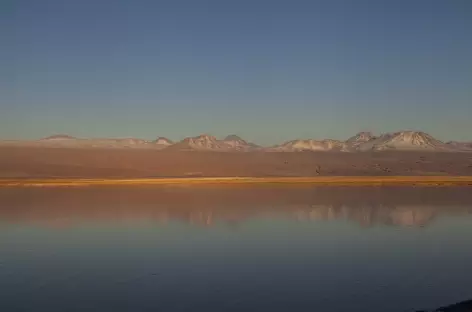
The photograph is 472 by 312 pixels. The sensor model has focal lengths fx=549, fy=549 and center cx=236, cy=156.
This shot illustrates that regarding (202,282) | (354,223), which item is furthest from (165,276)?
(354,223)

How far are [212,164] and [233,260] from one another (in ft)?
183

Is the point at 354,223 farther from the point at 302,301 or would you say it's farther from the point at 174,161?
the point at 174,161

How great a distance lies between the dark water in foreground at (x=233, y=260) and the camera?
6879 millimetres

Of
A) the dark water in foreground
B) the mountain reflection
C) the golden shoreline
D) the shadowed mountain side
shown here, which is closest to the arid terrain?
the golden shoreline

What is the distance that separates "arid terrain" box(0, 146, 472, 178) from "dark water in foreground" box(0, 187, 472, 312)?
119 feet

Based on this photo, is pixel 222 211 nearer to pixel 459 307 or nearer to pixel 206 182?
pixel 459 307

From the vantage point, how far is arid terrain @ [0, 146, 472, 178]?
175ft

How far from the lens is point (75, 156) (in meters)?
65.9

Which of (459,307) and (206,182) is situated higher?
(459,307)

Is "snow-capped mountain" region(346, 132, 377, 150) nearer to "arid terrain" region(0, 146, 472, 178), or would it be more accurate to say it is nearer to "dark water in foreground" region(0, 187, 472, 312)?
"arid terrain" region(0, 146, 472, 178)

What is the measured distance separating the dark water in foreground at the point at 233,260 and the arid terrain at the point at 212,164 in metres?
36.4

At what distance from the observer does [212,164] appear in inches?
2564

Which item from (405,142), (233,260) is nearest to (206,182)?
(233,260)

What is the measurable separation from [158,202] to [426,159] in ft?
185
